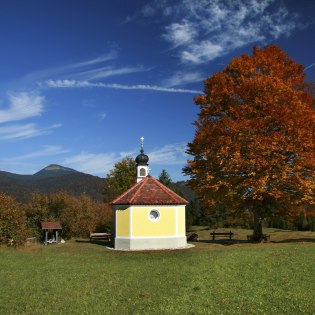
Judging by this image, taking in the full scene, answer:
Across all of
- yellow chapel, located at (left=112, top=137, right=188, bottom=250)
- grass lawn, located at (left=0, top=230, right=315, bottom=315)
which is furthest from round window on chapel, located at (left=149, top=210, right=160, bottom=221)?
grass lawn, located at (left=0, top=230, right=315, bottom=315)

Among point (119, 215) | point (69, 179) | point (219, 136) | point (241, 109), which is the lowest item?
point (119, 215)

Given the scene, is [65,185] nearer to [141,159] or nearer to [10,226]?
[141,159]

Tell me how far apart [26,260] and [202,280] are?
11039 millimetres

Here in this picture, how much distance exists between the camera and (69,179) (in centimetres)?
17162

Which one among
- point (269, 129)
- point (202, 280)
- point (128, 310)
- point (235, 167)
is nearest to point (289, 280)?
point (202, 280)

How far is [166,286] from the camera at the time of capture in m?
12.8

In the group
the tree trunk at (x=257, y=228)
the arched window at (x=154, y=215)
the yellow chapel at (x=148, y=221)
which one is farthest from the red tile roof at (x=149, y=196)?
the tree trunk at (x=257, y=228)

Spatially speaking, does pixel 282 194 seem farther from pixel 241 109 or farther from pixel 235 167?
pixel 241 109

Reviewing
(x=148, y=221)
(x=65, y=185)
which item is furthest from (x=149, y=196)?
(x=65, y=185)

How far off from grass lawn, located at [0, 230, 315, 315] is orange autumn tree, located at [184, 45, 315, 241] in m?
7.72

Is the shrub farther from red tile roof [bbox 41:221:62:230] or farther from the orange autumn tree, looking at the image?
the orange autumn tree

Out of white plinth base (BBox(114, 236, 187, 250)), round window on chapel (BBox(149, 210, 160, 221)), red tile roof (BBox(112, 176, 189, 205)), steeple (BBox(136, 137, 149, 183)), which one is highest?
steeple (BBox(136, 137, 149, 183))

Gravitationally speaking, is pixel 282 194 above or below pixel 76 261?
above

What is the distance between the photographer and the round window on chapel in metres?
28.9
